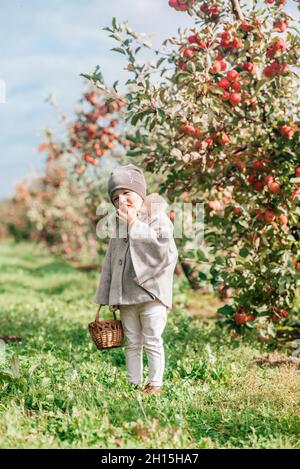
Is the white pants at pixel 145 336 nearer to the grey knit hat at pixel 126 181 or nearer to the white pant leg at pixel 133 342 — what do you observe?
the white pant leg at pixel 133 342

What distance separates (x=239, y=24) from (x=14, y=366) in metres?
3.19

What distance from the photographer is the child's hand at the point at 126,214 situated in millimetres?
4305

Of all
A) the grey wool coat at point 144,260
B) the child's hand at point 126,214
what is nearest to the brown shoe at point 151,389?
the grey wool coat at point 144,260

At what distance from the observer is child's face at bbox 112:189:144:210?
14.2ft

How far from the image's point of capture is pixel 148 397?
4086mm

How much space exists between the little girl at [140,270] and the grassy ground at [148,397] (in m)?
0.25

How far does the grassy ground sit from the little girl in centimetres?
25

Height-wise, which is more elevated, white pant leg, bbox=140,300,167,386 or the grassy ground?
white pant leg, bbox=140,300,167,386

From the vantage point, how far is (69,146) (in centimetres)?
935

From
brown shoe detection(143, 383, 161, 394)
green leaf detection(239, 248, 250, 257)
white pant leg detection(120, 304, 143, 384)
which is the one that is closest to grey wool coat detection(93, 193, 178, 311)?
white pant leg detection(120, 304, 143, 384)

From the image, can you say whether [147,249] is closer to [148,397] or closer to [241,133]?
[148,397]

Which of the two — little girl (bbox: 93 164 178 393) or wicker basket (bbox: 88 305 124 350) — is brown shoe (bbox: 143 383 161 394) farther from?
wicker basket (bbox: 88 305 124 350)
